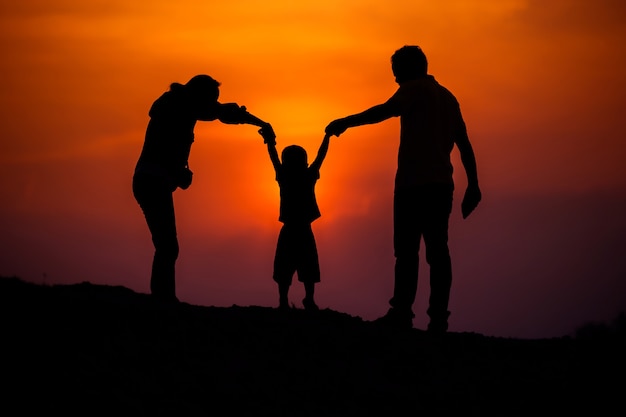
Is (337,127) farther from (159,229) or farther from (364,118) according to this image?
(159,229)

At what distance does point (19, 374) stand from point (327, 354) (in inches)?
101

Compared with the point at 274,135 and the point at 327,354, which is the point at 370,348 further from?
the point at 274,135

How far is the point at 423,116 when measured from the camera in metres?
10.7

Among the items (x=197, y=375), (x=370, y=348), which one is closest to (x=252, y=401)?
(x=197, y=375)

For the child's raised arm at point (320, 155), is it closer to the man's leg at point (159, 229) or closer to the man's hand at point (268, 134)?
the man's hand at point (268, 134)

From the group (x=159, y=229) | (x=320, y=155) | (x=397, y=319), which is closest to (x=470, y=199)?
(x=397, y=319)

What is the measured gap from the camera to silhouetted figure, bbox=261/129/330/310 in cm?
1294

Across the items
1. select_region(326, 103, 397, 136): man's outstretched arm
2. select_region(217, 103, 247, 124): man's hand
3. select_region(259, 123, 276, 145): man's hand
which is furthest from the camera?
select_region(259, 123, 276, 145): man's hand

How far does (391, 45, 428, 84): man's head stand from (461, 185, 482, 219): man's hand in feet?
4.18

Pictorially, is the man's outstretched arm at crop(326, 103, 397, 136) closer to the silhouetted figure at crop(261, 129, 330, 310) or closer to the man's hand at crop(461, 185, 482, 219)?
the man's hand at crop(461, 185, 482, 219)

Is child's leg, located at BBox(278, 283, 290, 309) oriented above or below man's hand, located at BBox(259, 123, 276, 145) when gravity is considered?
below

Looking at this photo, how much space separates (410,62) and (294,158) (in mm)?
2490

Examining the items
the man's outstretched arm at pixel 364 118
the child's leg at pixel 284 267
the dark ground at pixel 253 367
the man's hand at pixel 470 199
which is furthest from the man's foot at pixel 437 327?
the child's leg at pixel 284 267

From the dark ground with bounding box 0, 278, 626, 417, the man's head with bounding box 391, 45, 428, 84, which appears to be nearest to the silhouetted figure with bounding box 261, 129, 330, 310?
the man's head with bounding box 391, 45, 428, 84
